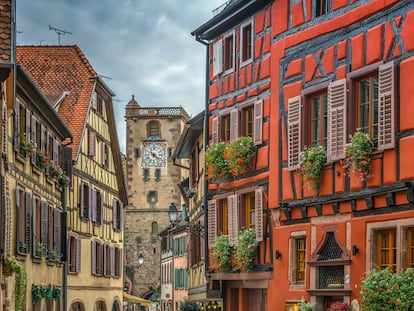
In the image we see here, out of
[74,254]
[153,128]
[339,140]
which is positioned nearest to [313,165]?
[339,140]

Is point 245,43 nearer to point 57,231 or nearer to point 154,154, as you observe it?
point 57,231

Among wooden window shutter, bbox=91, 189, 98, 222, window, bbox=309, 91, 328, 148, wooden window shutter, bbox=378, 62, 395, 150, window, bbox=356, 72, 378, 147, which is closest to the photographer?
wooden window shutter, bbox=378, 62, 395, 150

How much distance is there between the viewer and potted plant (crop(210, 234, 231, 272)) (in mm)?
22766

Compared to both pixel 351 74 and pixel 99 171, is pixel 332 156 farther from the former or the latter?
pixel 99 171

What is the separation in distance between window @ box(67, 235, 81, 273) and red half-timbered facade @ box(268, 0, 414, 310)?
45.3 ft

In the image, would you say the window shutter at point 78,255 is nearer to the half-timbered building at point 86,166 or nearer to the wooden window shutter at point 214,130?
the half-timbered building at point 86,166

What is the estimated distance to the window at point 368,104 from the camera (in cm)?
1712

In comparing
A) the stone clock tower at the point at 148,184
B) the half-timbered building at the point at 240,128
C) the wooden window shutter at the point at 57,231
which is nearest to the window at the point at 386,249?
the half-timbered building at the point at 240,128

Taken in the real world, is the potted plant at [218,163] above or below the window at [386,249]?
above

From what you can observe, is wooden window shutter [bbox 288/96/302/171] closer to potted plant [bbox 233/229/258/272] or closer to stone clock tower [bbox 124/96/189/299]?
potted plant [bbox 233/229/258/272]

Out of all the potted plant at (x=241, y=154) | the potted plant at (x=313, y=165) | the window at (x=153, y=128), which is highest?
the window at (x=153, y=128)

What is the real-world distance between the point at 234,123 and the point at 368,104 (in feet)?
20.0

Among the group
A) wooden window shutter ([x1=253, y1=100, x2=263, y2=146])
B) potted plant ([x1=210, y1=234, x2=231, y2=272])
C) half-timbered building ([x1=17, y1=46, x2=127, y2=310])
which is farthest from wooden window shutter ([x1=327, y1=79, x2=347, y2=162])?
half-timbered building ([x1=17, y1=46, x2=127, y2=310])

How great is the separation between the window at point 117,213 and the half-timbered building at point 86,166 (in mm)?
51
